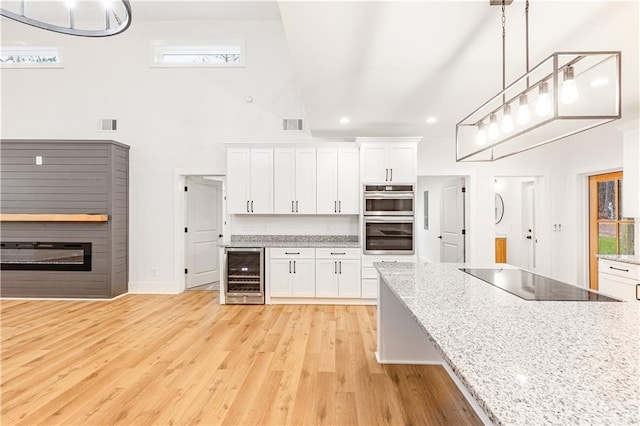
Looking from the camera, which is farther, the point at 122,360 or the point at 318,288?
the point at 318,288

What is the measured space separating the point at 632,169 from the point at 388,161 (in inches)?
103

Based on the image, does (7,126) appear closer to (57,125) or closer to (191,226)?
(57,125)

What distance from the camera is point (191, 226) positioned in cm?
567

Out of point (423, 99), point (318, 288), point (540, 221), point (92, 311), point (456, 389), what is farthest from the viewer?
point (540, 221)

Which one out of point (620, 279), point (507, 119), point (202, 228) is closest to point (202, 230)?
point (202, 228)

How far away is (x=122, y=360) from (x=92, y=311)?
74.8 inches

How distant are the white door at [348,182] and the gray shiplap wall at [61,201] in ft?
10.8

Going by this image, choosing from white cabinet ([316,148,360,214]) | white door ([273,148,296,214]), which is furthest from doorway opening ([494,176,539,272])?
white door ([273,148,296,214])

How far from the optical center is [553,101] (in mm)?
1457

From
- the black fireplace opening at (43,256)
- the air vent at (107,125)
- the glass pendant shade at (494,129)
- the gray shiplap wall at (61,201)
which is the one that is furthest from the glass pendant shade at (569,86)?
the air vent at (107,125)

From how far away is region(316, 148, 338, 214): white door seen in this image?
5.00 metres

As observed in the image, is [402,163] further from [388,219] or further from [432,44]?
[432,44]

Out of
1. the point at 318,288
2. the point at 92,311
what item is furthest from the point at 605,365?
the point at 92,311

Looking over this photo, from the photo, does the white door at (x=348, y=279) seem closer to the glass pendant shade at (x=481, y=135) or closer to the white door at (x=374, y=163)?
the white door at (x=374, y=163)
